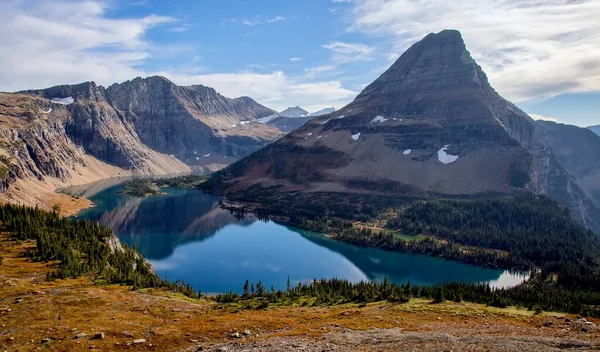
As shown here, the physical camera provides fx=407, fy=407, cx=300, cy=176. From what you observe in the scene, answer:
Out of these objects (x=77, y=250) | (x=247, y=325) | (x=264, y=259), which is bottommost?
(x=264, y=259)

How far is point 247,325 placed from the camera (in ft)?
135

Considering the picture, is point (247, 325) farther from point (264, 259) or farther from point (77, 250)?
point (264, 259)

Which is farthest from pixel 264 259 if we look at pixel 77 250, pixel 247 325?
pixel 247 325

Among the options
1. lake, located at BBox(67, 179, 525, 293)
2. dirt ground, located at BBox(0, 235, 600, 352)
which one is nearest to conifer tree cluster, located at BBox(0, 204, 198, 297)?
dirt ground, located at BBox(0, 235, 600, 352)

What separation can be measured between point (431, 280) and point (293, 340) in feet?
281

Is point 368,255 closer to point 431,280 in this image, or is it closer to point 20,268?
point 431,280

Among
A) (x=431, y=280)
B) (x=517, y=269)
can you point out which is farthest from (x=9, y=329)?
(x=517, y=269)

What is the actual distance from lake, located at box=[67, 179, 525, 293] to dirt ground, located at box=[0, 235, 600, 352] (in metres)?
45.0

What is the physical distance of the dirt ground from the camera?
33281 millimetres

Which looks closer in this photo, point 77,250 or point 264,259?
point 77,250

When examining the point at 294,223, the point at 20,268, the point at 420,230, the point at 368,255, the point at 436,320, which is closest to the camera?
the point at 436,320

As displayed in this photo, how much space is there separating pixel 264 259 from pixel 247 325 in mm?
86477

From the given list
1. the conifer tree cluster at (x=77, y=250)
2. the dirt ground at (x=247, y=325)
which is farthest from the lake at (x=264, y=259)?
the dirt ground at (x=247, y=325)

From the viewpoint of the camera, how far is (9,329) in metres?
35.7
